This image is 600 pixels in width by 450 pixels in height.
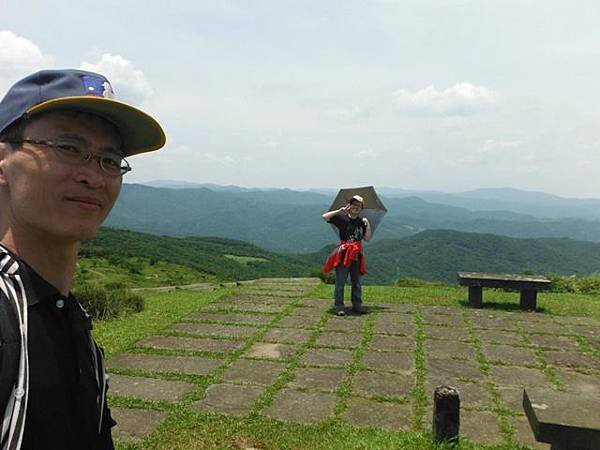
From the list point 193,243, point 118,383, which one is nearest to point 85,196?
point 118,383

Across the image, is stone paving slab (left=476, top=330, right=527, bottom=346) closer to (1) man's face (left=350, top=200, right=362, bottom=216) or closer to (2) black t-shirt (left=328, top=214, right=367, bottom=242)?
(2) black t-shirt (left=328, top=214, right=367, bottom=242)

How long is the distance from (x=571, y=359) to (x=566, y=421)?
140 inches

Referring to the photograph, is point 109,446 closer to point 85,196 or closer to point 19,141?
point 85,196

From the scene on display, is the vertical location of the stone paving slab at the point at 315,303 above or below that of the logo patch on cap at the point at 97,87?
below

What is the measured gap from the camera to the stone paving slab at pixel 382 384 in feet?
15.8

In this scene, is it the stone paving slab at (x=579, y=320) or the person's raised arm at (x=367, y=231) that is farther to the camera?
the person's raised arm at (x=367, y=231)

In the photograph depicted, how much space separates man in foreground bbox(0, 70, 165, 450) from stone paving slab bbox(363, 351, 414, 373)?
4.57 metres

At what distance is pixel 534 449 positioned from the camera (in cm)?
375

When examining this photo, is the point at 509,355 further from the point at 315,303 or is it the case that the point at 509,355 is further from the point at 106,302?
the point at 106,302

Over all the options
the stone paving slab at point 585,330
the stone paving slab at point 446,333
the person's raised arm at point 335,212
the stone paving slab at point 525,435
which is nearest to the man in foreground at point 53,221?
the stone paving slab at point 525,435

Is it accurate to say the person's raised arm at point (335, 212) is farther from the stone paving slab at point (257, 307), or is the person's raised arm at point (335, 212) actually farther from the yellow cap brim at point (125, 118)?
the yellow cap brim at point (125, 118)

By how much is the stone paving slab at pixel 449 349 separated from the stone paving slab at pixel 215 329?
2468mm

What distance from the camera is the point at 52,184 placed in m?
1.23

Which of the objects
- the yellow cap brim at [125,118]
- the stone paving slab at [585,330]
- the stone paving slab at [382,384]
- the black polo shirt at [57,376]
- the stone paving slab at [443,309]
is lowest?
the stone paving slab at [382,384]
